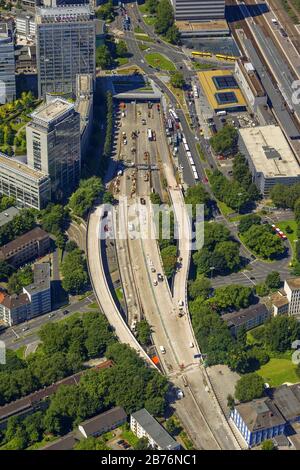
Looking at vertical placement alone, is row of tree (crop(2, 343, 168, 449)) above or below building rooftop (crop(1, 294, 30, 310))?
below

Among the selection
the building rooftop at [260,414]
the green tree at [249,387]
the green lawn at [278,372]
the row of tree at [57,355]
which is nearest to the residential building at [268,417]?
the building rooftop at [260,414]

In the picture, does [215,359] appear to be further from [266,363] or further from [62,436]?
[62,436]

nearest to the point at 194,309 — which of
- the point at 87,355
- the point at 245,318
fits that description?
the point at 245,318

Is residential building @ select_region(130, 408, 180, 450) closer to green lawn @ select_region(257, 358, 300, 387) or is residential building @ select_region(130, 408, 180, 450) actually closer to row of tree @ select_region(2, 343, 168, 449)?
row of tree @ select_region(2, 343, 168, 449)

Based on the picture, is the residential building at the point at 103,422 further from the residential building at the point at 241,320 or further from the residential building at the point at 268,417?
the residential building at the point at 241,320

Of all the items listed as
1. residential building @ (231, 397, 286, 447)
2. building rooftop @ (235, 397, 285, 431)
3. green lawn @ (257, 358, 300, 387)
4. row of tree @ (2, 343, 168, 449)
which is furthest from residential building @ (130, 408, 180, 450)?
green lawn @ (257, 358, 300, 387)
